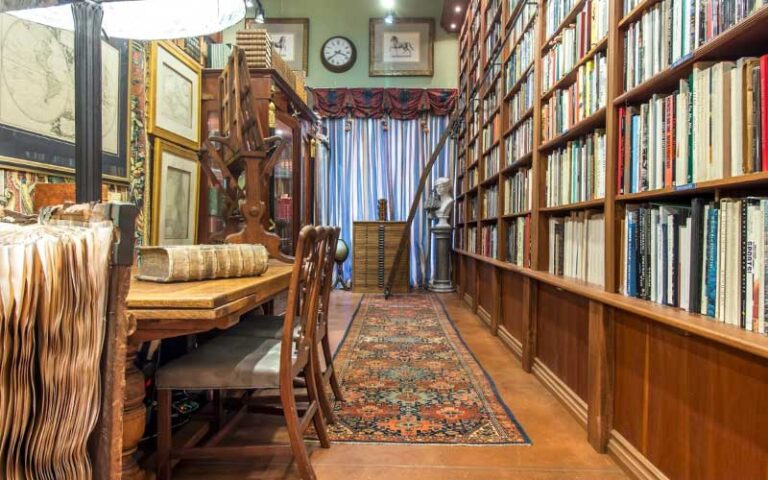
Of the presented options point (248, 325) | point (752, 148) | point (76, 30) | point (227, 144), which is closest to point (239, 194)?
point (227, 144)

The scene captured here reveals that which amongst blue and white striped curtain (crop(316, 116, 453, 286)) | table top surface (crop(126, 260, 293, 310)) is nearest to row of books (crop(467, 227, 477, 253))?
blue and white striped curtain (crop(316, 116, 453, 286))

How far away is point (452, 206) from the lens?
5.75 meters

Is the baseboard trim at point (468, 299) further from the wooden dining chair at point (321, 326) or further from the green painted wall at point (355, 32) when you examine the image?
the green painted wall at point (355, 32)

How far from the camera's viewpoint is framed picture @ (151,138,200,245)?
2.34 m

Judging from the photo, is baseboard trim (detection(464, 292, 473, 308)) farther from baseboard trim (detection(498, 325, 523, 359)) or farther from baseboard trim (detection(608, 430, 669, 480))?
baseboard trim (detection(608, 430, 669, 480))

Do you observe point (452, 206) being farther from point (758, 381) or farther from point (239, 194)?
point (758, 381)

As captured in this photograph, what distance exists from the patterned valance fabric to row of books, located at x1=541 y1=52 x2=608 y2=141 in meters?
3.68

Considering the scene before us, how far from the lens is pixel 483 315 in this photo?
13.0 feet

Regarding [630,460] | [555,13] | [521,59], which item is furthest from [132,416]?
[521,59]

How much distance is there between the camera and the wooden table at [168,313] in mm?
991

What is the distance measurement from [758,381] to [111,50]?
255cm

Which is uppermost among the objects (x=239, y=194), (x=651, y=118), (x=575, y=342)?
(x=651, y=118)

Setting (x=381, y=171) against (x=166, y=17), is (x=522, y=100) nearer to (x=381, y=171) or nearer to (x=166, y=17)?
(x=166, y=17)

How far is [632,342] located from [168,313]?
4.71 feet
